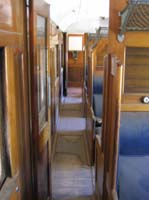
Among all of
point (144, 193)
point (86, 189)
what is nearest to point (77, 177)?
point (86, 189)

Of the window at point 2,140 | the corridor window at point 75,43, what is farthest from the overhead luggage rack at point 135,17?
the corridor window at point 75,43

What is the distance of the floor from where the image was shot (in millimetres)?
2850

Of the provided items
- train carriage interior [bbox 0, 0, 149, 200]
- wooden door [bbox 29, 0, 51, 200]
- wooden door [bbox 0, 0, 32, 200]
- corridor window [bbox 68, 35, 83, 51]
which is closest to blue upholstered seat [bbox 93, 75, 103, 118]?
train carriage interior [bbox 0, 0, 149, 200]

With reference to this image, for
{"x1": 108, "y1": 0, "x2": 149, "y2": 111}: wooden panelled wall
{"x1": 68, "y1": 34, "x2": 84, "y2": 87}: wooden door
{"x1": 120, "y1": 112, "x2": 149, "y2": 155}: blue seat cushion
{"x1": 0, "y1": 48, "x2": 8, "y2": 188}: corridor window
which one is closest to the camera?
{"x1": 0, "y1": 48, "x2": 8, "y2": 188}: corridor window

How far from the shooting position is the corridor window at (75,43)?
863cm

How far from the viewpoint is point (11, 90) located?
123 cm

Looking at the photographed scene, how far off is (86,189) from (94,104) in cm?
137

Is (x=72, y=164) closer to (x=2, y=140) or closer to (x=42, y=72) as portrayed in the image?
(x=42, y=72)

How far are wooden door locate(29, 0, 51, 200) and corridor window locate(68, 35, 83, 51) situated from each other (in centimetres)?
654

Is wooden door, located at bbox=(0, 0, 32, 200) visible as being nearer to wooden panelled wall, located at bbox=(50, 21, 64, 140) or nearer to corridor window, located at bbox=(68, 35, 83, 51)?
wooden panelled wall, located at bbox=(50, 21, 64, 140)

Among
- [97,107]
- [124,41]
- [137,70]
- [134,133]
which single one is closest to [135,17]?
[124,41]

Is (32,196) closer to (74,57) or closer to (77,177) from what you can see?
(77,177)

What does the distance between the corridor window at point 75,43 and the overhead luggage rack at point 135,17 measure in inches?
279

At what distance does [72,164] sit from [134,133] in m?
1.75
